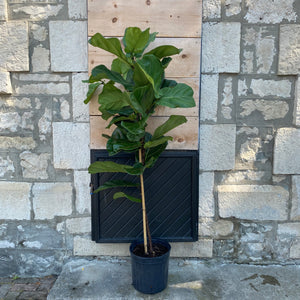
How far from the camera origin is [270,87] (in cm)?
223

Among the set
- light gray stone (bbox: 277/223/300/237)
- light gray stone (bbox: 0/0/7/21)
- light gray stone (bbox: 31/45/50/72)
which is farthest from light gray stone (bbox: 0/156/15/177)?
light gray stone (bbox: 277/223/300/237)

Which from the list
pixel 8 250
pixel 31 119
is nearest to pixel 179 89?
pixel 31 119

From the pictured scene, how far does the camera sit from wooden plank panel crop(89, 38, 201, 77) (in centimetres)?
214

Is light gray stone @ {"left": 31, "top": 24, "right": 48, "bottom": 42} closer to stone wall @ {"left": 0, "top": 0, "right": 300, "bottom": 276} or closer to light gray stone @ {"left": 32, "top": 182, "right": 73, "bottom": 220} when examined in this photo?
stone wall @ {"left": 0, "top": 0, "right": 300, "bottom": 276}

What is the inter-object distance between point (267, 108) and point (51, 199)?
1.80 meters

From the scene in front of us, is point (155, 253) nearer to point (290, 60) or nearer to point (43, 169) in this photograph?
point (43, 169)

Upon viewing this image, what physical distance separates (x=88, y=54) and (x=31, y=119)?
664mm

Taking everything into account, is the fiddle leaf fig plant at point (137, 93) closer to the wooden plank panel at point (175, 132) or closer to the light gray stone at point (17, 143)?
the wooden plank panel at point (175, 132)

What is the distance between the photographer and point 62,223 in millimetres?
2363

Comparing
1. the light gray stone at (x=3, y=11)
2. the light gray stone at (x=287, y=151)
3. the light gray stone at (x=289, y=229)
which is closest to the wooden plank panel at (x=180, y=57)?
the light gray stone at (x=3, y=11)

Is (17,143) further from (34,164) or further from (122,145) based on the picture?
(122,145)

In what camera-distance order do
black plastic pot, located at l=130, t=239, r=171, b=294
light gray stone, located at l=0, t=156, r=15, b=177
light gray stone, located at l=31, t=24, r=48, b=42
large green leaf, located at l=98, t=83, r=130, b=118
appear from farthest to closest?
light gray stone, located at l=0, t=156, r=15, b=177 → light gray stone, located at l=31, t=24, r=48, b=42 → black plastic pot, located at l=130, t=239, r=171, b=294 → large green leaf, located at l=98, t=83, r=130, b=118

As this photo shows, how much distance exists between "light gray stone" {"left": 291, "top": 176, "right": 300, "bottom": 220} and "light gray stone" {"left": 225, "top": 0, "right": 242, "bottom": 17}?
1310 mm

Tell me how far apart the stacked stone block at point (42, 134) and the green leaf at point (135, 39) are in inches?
26.6
